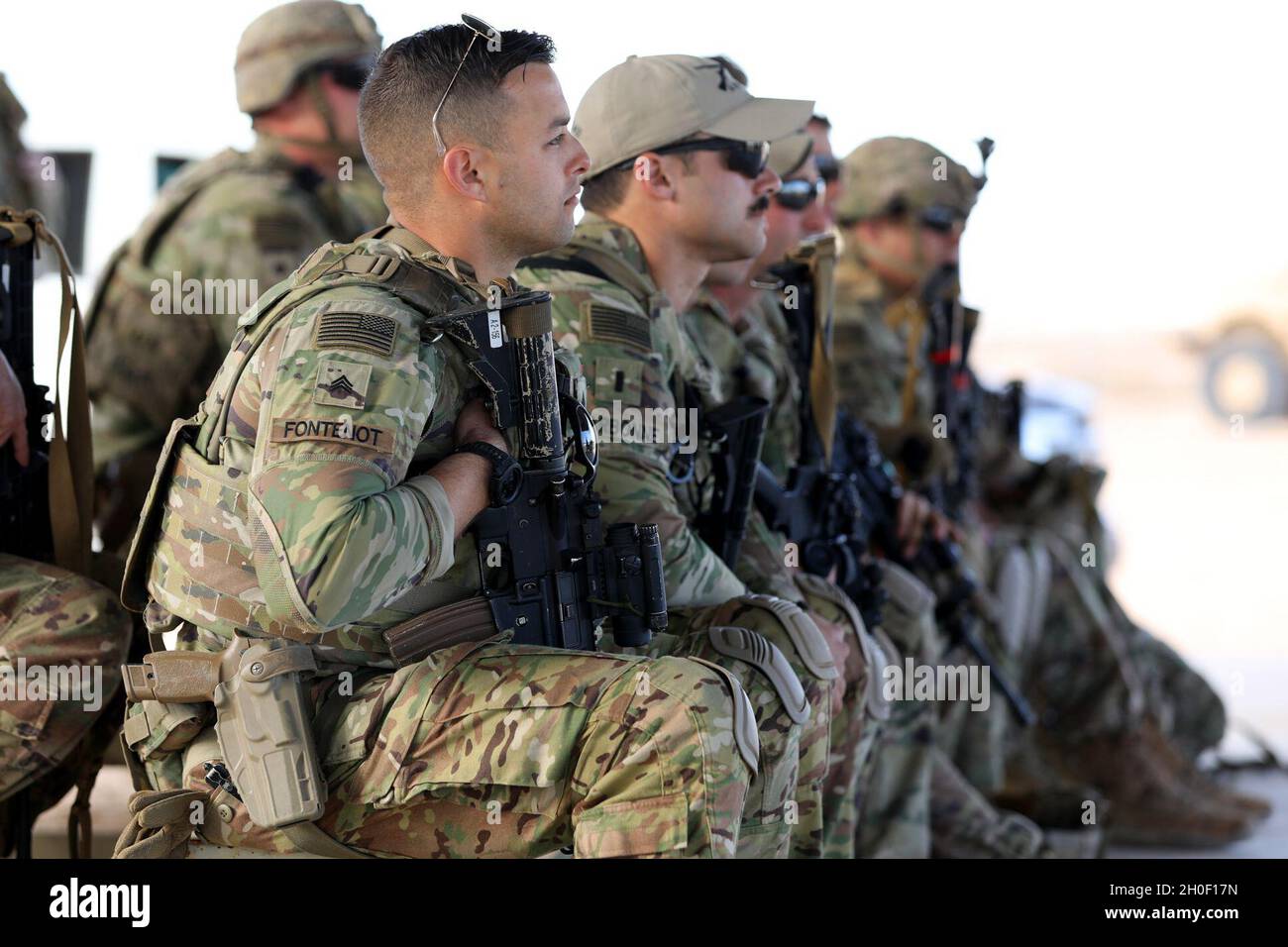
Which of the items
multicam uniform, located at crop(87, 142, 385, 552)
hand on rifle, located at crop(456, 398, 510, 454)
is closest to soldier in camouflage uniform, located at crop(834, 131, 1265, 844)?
multicam uniform, located at crop(87, 142, 385, 552)

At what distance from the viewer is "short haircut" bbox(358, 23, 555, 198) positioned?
8.76ft

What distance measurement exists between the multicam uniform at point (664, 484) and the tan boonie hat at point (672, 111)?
0.27 meters

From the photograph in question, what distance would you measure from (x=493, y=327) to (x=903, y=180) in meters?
3.75

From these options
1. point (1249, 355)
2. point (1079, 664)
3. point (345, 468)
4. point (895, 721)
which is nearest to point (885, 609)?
point (895, 721)

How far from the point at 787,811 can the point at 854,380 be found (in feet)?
10.1

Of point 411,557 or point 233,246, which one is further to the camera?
point 233,246

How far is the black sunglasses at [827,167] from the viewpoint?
5.48 metres

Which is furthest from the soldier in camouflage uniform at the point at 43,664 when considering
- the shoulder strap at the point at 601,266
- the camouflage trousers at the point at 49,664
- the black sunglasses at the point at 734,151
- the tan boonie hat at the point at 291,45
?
the tan boonie hat at the point at 291,45

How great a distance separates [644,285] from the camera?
3451mm

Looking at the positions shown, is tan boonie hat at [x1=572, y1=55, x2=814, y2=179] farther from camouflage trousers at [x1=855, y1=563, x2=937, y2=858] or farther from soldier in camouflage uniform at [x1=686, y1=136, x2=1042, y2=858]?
camouflage trousers at [x1=855, y1=563, x2=937, y2=858]

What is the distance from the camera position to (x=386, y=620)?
99.4 inches

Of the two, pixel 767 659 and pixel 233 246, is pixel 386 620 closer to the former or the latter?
pixel 767 659
